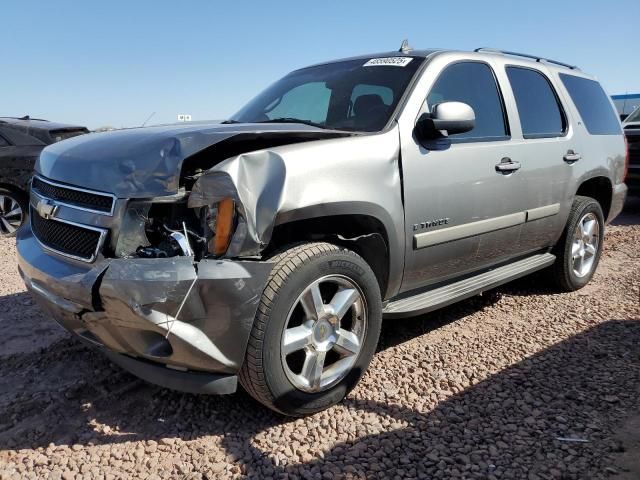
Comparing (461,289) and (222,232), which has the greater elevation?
(222,232)

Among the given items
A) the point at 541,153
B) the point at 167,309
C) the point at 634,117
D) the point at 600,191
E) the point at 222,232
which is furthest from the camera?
the point at 634,117

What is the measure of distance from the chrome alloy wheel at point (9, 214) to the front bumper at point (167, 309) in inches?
216

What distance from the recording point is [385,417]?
2.68m

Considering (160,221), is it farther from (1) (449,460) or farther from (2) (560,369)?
(2) (560,369)

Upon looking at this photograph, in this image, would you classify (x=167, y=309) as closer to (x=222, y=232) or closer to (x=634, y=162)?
(x=222, y=232)

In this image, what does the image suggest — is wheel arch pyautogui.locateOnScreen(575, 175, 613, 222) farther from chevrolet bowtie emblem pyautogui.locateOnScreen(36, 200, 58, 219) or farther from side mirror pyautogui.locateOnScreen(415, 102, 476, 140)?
chevrolet bowtie emblem pyautogui.locateOnScreen(36, 200, 58, 219)

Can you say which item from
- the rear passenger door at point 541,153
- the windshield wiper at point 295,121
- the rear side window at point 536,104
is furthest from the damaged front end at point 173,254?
the rear side window at point 536,104

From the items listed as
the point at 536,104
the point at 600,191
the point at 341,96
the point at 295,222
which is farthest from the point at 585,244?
the point at 295,222

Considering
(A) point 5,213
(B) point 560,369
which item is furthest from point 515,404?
(A) point 5,213

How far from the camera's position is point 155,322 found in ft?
6.89

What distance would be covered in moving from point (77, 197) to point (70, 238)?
20 cm

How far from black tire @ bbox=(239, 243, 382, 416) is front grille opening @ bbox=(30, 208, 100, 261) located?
790 millimetres

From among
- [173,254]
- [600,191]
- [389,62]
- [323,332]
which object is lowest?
[323,332]

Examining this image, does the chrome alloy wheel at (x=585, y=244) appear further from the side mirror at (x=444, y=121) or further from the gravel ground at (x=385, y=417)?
the side mirror at (x=444, y=121)
